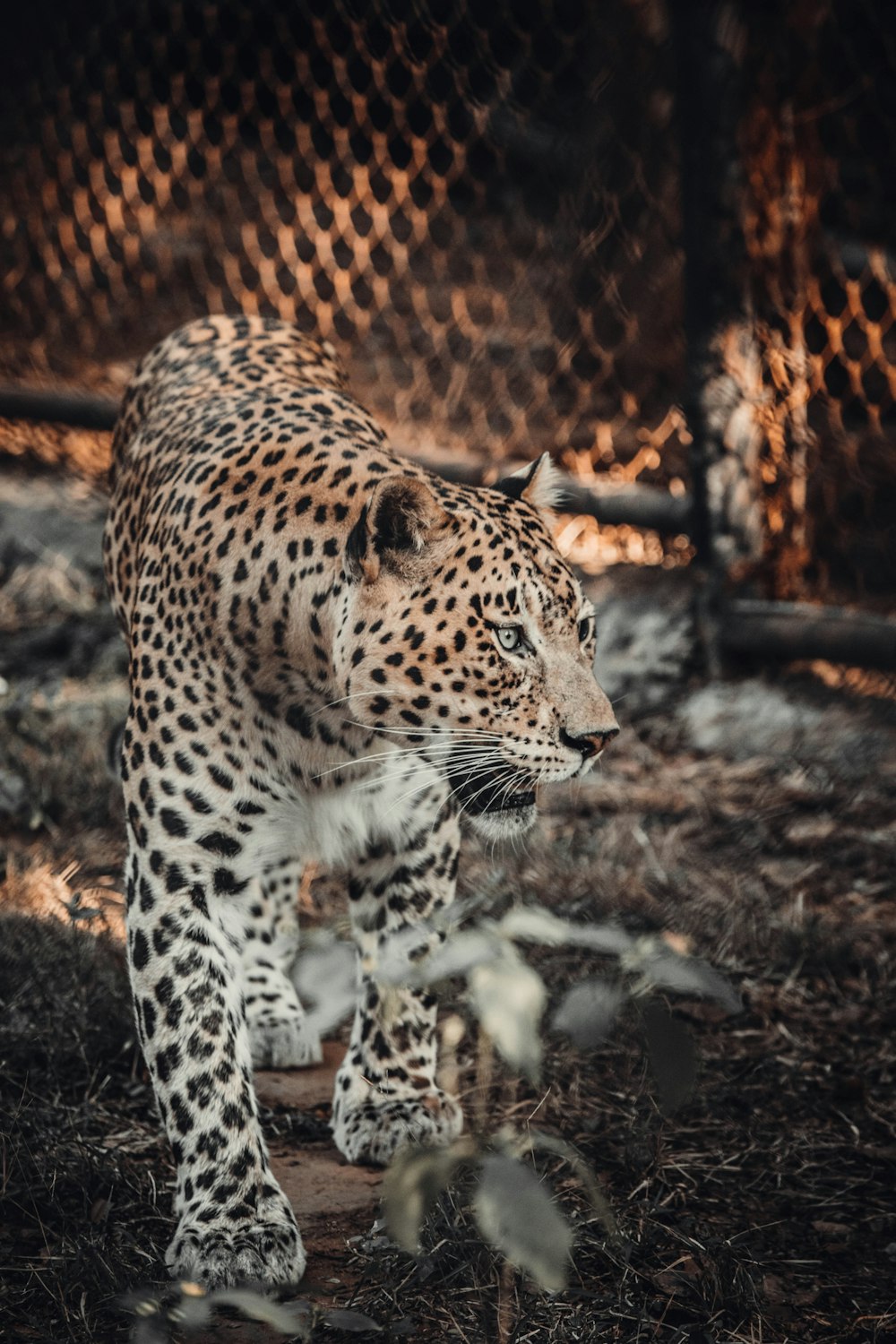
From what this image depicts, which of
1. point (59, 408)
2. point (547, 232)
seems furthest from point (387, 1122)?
point (547, 232)

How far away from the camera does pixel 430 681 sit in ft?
8.47

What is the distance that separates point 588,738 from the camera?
2.58 metres

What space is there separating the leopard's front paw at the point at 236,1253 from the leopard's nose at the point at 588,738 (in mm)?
920

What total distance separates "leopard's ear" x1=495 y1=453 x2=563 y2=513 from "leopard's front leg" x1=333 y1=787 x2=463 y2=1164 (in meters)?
0.60

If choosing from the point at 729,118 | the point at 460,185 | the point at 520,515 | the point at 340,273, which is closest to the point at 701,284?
the point at 729,118

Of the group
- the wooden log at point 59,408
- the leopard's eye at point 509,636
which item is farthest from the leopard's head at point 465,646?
the wooden log at point 59,408

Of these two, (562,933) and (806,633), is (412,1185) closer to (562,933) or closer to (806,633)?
(562,933)

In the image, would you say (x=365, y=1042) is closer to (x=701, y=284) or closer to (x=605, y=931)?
(x=605, y=931)

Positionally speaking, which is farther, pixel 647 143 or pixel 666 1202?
pixel 647 143

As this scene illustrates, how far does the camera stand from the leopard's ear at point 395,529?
2.54m

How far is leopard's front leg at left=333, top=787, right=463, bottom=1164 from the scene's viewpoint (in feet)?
10.0

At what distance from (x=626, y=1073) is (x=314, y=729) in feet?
3.45

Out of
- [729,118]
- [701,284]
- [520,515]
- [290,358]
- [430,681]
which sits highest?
[729,118]

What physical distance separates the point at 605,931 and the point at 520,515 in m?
1.13
